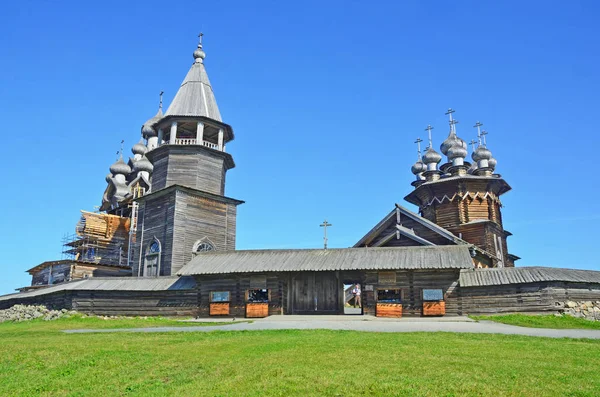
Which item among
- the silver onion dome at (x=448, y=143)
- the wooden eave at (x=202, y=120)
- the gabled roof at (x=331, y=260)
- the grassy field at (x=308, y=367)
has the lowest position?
the grassy field at (x=308, y=367)

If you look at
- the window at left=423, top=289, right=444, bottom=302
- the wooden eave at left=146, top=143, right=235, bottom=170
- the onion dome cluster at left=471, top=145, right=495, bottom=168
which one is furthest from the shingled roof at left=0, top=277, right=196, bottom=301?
the onion dome cluster at left=471, top=145, right=495, bottom=168

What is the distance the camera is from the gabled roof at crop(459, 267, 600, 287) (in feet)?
75.7

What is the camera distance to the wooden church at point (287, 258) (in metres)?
24.3

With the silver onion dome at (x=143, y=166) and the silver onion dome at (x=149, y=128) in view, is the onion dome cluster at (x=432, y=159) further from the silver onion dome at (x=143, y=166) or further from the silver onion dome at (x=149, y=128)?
the silver onion dome at (x=149, y=128)

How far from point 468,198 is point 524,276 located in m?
16.5

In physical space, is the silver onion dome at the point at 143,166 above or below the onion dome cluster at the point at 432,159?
above

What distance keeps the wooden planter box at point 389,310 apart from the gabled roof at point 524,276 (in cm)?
328

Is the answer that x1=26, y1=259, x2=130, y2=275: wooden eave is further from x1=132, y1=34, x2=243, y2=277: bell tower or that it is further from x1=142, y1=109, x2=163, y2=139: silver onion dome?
x1=142, y1=109, x2=163, y2=139: silver onion dome

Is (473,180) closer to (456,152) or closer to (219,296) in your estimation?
(456,152)

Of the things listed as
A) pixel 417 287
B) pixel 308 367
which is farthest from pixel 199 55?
pixel 308 367

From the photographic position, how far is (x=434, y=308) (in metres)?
24.0

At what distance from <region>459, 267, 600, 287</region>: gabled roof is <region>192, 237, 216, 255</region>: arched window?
16.6 m

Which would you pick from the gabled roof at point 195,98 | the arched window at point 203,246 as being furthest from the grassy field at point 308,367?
the gabled roof at point 195,98

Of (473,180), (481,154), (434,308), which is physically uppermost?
(481,154)
